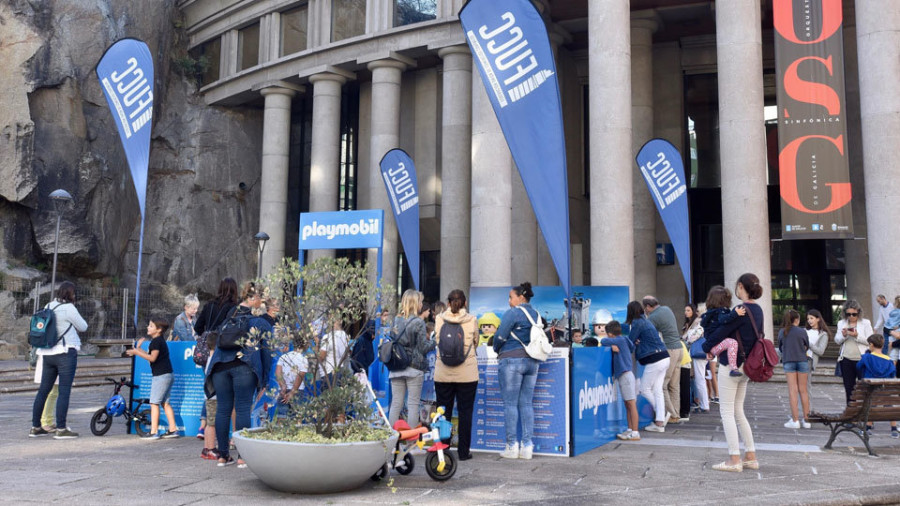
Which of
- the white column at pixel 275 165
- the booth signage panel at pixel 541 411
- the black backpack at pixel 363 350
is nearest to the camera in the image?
the booth signage panel at pixel 541 411

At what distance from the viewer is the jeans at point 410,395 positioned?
28.9 ft

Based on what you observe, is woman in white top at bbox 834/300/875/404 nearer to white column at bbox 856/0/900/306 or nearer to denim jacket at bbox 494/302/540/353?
denim jacket at bbox 494/302/540/353

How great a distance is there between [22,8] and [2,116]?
360 centimetres

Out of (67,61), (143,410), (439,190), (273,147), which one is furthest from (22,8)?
(143,410)

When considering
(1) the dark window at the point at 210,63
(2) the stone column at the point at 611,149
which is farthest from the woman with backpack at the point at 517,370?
(1) the dark window at the point at 210,63

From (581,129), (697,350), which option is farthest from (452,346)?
(581,129)

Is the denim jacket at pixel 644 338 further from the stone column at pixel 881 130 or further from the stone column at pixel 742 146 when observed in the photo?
the stone column at pixel 881 130

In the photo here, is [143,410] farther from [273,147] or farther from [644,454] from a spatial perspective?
[273,147]

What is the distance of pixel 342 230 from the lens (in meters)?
12.9

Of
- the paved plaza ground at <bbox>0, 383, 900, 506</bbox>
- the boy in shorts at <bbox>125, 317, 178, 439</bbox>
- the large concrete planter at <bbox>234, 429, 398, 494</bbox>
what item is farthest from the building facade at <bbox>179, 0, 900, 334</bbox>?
the large concrete planter at <bbox>234, 429, 398, 494</bbox>

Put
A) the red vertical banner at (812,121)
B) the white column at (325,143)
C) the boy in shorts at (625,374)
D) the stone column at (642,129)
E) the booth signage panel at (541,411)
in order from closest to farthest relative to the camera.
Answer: the booth signage panel at (541,411) → the boy in shorts at (625,374) → the red vertical banner at (812,121) → the stone column at (642,129) → the white column at (325,143)

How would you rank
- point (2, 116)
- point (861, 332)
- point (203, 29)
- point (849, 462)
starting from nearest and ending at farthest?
point (849, 462), point (861, 332), point (2, 116), point (203, 29)

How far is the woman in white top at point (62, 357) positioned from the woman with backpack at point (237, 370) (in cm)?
287

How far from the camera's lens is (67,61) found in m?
25.0
